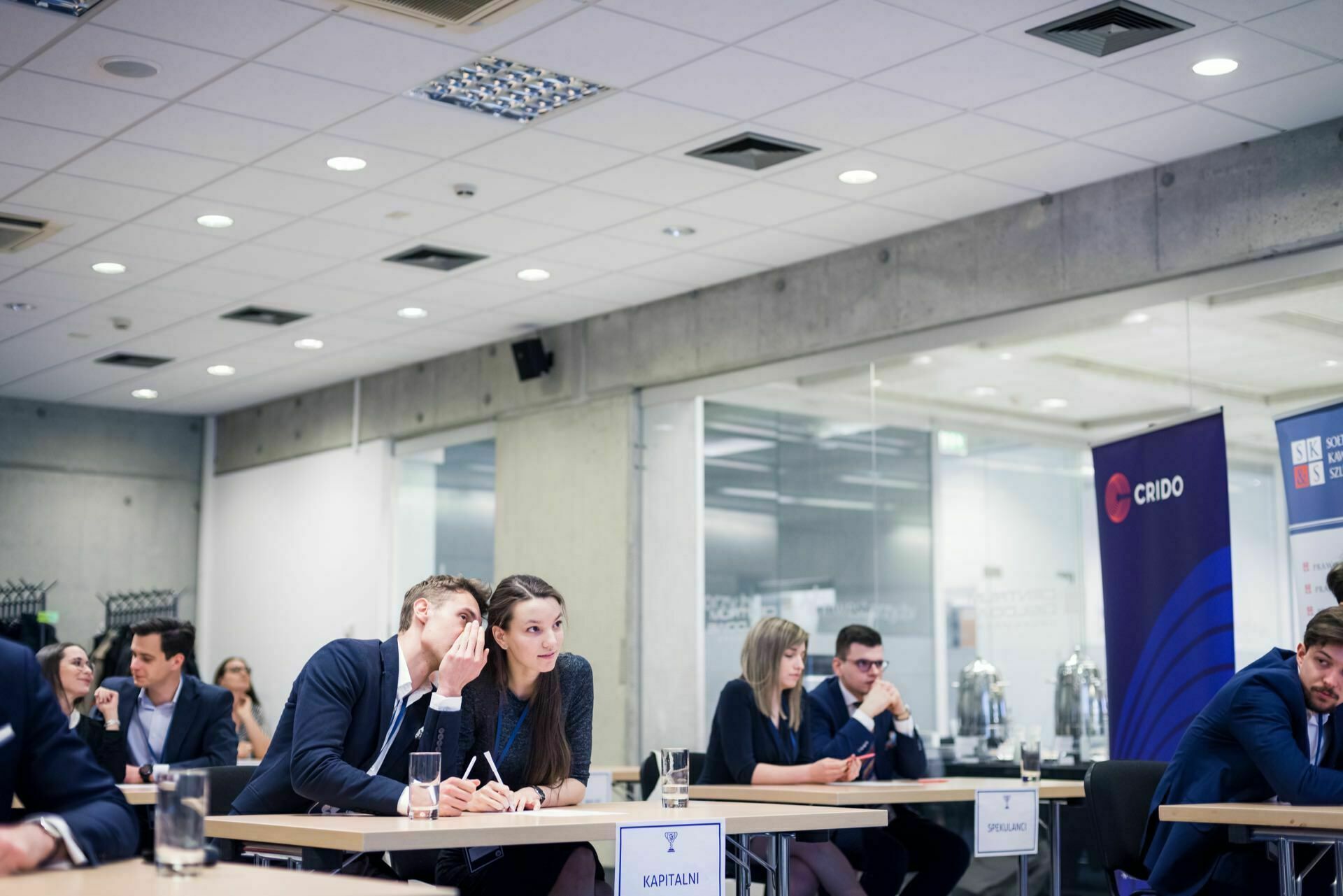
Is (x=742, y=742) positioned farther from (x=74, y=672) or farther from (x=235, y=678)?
(x=235, y=678)

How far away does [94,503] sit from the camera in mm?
13055

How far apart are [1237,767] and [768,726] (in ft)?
6.18

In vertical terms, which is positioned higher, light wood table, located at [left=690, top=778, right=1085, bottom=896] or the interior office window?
the interior office window

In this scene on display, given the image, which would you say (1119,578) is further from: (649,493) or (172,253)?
(172,253)

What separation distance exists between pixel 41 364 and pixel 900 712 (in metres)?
7.96

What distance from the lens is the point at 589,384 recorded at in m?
9.90

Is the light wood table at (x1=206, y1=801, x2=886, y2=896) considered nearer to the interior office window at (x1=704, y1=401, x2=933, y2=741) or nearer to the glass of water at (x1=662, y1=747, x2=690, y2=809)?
the glass of water at (x1=662, y1=747, x2=690, y2=809)

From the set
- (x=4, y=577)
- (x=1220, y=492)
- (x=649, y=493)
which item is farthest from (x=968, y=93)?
(x=4, y=577)

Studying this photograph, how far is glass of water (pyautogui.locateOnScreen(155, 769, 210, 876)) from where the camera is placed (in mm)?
2176

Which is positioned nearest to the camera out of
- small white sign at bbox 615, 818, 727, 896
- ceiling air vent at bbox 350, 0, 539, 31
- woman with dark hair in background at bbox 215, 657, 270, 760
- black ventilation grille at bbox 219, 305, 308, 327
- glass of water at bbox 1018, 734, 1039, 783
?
small white sign at bbox 615, 818, 727, 896

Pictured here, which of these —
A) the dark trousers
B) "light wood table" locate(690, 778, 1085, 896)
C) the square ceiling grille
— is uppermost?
→ the square ceiling grille

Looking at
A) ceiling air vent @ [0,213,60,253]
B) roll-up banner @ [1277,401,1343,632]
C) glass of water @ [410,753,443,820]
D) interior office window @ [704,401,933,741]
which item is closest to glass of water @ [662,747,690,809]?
glass of water @ [410,753,443,820]

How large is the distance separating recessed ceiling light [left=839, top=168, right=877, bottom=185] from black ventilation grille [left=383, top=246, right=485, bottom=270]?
2285mm

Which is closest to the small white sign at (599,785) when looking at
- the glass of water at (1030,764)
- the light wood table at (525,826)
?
the glass of water at (1030,764)
